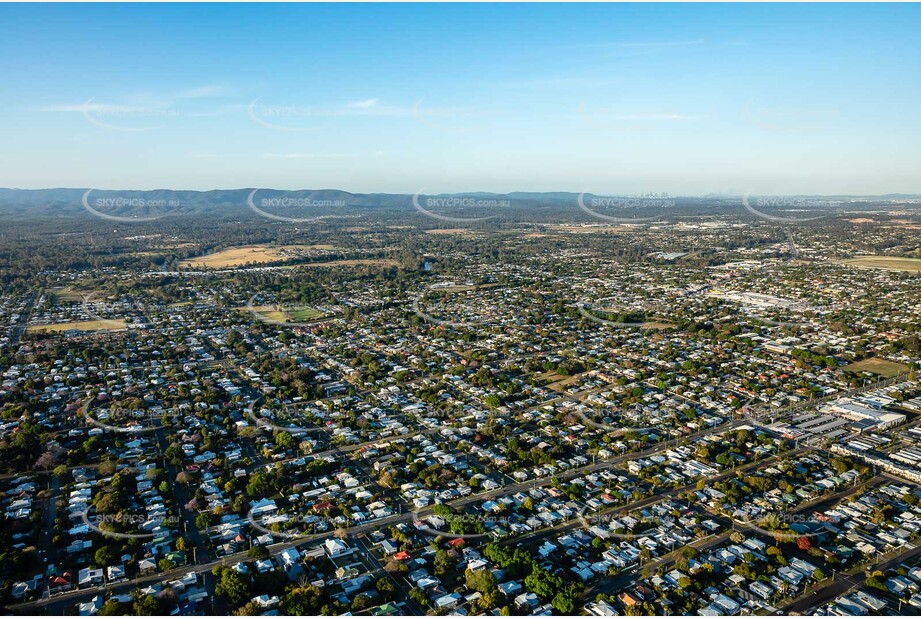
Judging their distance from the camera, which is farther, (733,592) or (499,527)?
(499,527)

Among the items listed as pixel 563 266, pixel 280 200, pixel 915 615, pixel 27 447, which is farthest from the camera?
pixel 280 200

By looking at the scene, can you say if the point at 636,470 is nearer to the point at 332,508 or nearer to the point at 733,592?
the point at 733,592

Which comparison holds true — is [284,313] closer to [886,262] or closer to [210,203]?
[886,262]

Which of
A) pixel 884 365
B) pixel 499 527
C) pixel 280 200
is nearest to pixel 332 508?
pixel 499 527

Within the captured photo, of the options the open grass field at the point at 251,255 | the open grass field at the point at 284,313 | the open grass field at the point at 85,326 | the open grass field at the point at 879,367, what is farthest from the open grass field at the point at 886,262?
the open grass field at the point at 85,326

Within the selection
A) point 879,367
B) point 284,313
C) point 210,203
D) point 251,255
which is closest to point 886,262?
point 879,367

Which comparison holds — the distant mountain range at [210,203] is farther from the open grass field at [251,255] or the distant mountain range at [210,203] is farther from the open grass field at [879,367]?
the open grass field at [879,367]

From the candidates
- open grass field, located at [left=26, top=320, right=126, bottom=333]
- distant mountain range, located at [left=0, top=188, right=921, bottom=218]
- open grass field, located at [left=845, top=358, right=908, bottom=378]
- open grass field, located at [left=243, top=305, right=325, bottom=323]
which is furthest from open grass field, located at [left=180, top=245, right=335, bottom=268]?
distant mountain range, located at [left=0, top=188, right=921, bottom=218]
